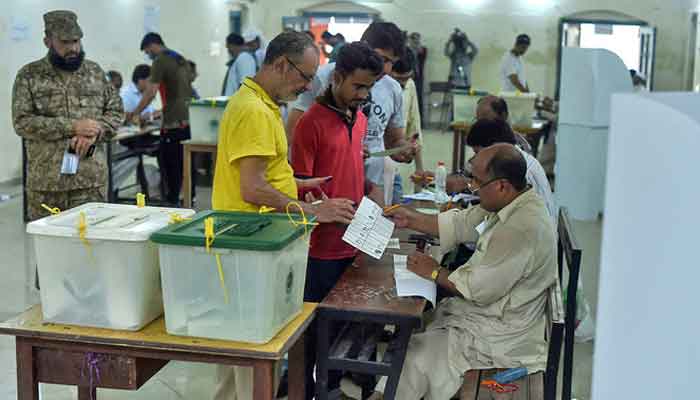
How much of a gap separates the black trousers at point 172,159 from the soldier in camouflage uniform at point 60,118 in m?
2.89

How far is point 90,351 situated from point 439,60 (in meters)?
13.3

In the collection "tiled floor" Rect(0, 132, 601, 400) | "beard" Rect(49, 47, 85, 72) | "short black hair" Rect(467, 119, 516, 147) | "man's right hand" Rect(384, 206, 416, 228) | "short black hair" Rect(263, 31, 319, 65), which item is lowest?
"tiled floor" Rect(0, 132, 601, 400)

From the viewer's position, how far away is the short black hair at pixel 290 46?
2.64 meters

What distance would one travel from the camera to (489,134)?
3.53 meters

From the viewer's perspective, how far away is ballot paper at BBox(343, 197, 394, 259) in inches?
106

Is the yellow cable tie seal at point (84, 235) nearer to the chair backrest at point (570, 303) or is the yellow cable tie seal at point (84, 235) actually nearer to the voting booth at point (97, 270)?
the voting booth at point (97, 270)

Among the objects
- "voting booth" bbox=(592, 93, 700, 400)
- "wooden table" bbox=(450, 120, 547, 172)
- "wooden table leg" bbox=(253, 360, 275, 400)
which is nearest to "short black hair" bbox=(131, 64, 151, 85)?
"wooden table" bbox=(450, 120, 547, 172)

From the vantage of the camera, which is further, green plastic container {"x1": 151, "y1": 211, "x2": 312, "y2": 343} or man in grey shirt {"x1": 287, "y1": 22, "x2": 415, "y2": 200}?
man in grey shirt {"x1": 287, "y1": 22, "x2": 415, "y2": 200}

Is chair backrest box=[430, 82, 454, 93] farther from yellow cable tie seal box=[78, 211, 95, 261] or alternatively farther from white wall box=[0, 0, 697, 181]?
yellow cable tie seal box=[78, 211, 95, 261]

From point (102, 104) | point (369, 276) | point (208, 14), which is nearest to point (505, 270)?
point (369, 276)

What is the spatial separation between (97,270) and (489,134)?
191 cm

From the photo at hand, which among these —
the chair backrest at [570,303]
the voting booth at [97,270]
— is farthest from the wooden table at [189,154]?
the voting booth at [97,270]

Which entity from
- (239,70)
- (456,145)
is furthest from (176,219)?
(456,145)

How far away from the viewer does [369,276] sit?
9.37ft
